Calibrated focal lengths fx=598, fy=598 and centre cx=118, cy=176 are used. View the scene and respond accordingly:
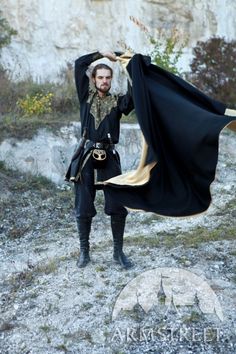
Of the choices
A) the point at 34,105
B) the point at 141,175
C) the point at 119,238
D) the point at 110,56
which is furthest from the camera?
the point at 34,105

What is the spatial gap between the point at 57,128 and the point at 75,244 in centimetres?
398

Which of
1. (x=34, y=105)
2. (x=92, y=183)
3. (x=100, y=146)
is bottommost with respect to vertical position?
(x=34, y=105)

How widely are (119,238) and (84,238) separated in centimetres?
34

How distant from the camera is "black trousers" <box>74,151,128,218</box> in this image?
17.8 ft

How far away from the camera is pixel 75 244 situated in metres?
6.95

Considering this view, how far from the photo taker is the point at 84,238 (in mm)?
5730

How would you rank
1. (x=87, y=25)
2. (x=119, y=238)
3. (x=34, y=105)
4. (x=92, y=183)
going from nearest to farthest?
(x=92, y=183) → (x=119, y=238) → (x=34, y=105) → (x=87, y=25)

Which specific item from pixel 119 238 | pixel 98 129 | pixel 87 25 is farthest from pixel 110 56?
pixel 87 25

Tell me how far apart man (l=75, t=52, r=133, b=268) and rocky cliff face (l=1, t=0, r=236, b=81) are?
8.80m

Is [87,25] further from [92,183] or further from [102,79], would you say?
[92,183]

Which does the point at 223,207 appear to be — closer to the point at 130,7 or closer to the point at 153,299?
the point at 153,299

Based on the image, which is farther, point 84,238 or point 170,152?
point 84,238

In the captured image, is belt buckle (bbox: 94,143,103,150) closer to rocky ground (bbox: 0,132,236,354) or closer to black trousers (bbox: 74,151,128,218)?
black trousers (bbox: 74,151,128,218)

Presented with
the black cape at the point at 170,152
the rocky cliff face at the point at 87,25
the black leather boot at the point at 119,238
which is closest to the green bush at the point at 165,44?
the rocky cliff face at the point at 87,25
